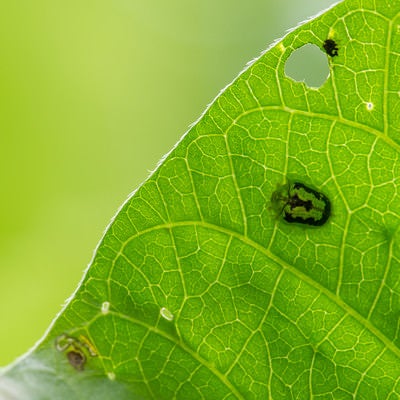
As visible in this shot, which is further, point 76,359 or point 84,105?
point 84,105

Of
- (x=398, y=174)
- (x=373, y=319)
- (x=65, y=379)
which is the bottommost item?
(x=65, y=379)

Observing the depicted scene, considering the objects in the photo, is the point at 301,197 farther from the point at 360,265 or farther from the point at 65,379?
the point at 65,379

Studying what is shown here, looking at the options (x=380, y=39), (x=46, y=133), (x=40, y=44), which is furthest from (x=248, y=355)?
(x=40, y=44)

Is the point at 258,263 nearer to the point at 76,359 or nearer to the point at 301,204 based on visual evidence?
the point at 301,204

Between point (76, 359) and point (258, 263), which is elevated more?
point (258, 263)

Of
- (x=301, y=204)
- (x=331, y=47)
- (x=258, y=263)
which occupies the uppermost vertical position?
(x=331, y=47)

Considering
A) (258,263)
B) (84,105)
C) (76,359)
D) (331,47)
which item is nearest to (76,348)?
(76,359)
